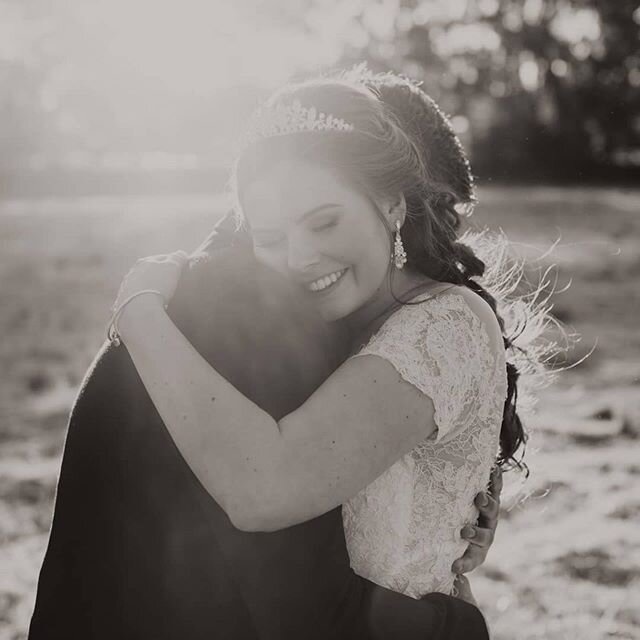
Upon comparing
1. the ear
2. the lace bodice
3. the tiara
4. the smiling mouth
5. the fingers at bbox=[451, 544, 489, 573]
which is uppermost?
the tiara

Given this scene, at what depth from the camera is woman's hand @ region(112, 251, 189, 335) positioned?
2.30 m

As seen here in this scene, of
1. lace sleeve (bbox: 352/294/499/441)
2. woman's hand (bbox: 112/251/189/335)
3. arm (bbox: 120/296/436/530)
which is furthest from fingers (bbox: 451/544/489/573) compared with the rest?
woman's hand (bbox: 112/251/189/335)

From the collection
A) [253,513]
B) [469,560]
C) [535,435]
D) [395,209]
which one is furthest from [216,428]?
[535,435]

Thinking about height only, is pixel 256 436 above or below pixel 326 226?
below

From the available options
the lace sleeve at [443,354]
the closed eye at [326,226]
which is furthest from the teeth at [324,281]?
the lace sleeve at [443,354]

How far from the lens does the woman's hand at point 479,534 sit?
2865 mm

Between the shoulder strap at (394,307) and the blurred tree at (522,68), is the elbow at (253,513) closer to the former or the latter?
the shoulder strap at (394,307)

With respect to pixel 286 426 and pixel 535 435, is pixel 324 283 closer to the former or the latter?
pixel 286 426

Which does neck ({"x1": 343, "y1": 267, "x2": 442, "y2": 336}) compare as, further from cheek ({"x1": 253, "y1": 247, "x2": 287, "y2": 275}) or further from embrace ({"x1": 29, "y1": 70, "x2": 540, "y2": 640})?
cheek ({"x1": 253, "y1": 247, "x2": 287, "y2": 275})

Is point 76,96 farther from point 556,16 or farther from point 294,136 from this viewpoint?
point 294,136

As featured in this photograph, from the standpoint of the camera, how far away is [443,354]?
96.7 inches

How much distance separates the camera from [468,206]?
3168 mm

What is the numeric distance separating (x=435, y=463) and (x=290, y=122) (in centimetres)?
95

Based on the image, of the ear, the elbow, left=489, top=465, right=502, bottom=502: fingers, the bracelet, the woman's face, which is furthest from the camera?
left=489, top=465, right=502, bottom=502: fingers
